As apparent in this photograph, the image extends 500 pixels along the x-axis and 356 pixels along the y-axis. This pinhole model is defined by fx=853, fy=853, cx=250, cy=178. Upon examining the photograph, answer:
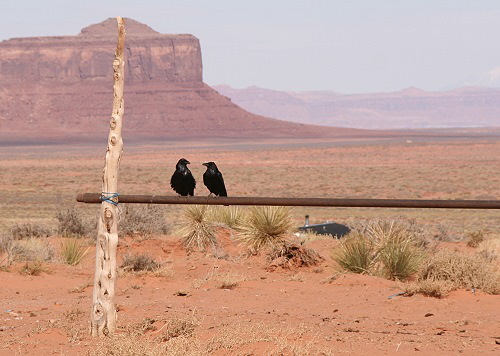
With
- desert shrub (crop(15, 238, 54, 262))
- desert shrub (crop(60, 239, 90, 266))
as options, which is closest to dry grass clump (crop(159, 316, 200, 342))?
desert shrub (crop(15, 238, 54, 262))

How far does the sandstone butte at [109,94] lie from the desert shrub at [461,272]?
147705 millimetres

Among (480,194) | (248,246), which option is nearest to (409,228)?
(248,246)

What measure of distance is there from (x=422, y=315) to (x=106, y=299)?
4.01 meters

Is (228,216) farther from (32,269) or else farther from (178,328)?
(178,328)

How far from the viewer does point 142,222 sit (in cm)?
1872

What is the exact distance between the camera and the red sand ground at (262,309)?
8273mm

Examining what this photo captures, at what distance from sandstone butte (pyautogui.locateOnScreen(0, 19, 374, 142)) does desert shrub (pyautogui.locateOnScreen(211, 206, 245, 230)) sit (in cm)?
14117

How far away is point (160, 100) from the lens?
184125 millimetres

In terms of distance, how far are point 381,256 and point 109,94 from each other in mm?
Result: 171011

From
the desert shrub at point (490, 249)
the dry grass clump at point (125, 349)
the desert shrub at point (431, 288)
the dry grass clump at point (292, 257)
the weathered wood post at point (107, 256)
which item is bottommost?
the desert shrub at point (490, 249)

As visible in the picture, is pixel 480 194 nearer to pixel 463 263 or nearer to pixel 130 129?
pixel 463 263

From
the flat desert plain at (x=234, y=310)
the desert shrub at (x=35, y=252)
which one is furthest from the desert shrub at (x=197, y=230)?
the desert shrub at (x=35, y=252)

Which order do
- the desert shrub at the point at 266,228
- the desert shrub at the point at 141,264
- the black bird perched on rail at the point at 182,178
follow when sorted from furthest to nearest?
the desert shrub at the point at 266,228
the desert shrub at the point at 141,264
the black bird perched on rail at the point at 182,178

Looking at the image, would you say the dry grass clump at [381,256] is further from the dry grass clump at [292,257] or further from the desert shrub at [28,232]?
the desert shrub at [28,232]
